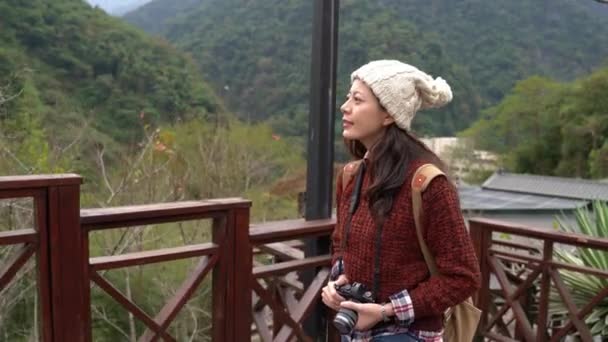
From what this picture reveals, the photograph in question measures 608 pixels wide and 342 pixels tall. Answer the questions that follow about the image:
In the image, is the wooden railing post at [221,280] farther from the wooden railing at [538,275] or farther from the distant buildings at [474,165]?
the distant buildings at [474,165]

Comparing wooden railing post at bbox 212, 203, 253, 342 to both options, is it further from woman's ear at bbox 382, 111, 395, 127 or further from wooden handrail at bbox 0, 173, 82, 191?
woman's ear at bbox 382, 111, 395, 127

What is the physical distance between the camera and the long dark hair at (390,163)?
1.12 m

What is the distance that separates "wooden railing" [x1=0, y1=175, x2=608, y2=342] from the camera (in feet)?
4.52

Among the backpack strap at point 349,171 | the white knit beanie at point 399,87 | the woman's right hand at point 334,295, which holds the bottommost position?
the woman's right hand at point 334,295

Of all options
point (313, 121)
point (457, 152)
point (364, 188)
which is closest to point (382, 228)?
point (364, 188)

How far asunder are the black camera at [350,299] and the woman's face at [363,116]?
0.94 ft

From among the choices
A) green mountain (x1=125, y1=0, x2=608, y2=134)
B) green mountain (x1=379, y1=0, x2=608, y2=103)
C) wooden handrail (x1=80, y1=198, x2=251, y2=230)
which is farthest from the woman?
green mountain (x1=379, y1=0, x2=608, y2=103)

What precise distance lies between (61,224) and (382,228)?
77cm

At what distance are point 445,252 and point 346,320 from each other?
0.22m

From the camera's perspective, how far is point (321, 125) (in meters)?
2.06

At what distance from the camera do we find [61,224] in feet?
4.59

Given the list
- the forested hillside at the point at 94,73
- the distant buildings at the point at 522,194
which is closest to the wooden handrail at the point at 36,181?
the forested hillside at the point at 94,73

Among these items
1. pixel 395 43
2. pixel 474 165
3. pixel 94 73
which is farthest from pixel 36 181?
pixel 474 165

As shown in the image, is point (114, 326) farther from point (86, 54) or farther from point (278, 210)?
point (86, 54)
